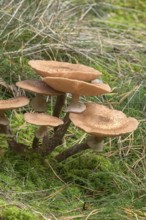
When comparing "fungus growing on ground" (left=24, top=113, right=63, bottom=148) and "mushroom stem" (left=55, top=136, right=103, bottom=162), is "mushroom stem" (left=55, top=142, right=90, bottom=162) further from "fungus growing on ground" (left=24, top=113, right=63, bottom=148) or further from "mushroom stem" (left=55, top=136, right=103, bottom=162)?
"fungus growing on ground" (left=24, top=113, right=63, bottom=148)

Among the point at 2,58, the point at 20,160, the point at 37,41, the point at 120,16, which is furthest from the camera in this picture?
the point at 120,16

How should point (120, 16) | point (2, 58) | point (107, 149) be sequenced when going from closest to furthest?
1. point (107, 149)
2. point (2, 58)
3. point (120, 16)

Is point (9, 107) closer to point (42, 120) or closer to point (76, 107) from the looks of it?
point (42, 120)

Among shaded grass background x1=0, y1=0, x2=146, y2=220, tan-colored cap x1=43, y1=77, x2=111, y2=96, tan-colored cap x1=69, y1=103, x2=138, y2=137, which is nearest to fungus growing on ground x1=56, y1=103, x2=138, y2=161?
tan-colored cap x1=69, y1=103, x2=138, y2=137

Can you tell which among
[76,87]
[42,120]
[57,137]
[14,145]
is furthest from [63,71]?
[14,145]

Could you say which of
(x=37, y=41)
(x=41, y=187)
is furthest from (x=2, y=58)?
(x=41, y=187)

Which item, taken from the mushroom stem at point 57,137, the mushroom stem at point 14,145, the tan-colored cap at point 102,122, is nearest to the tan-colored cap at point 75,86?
the tan-colored cap at point 102,122

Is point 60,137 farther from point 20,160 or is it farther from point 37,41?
point 37,41
